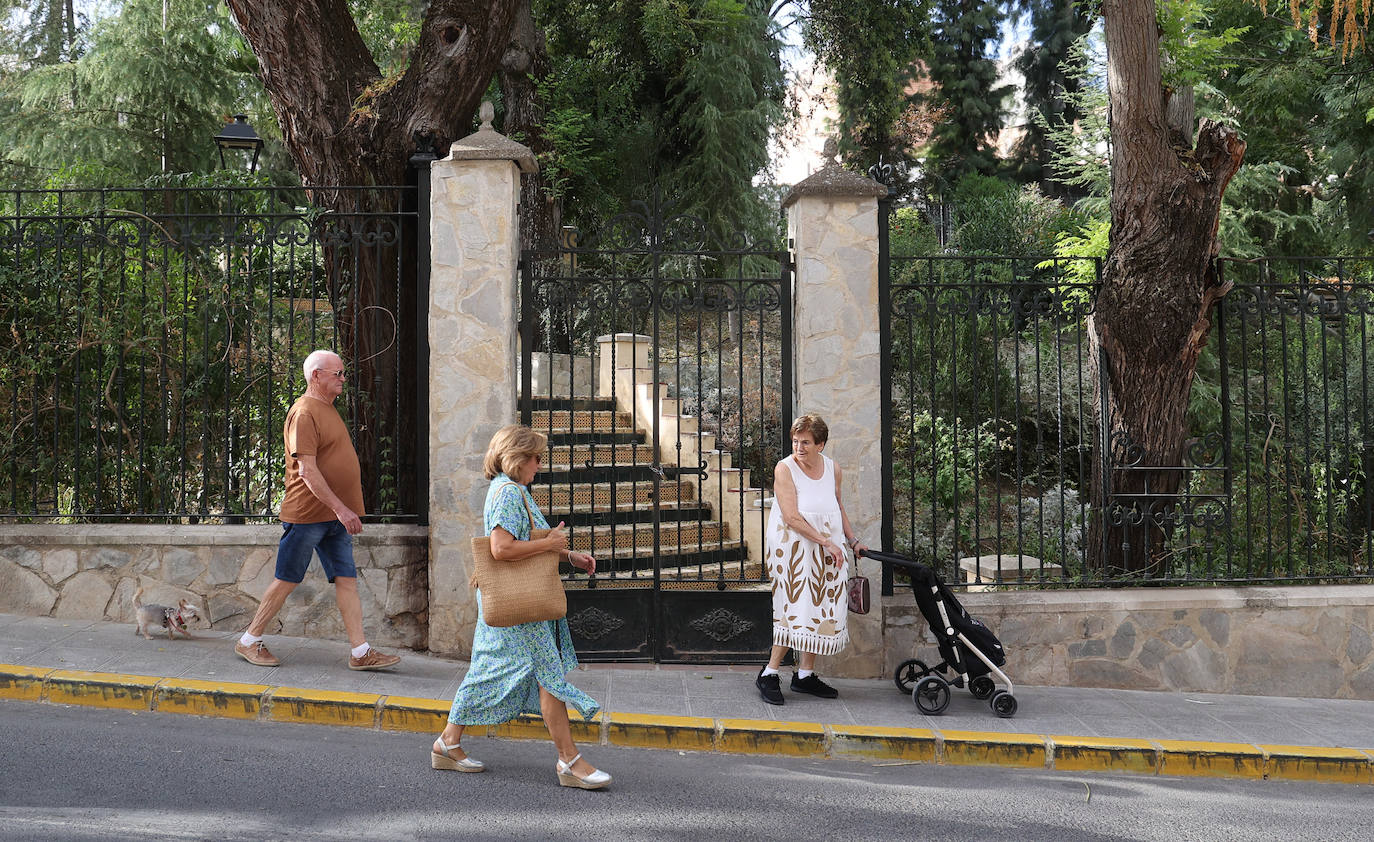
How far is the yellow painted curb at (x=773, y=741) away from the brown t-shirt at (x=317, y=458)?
2548 millimetres

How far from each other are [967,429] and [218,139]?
9.12m

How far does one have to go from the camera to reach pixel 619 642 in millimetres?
6832

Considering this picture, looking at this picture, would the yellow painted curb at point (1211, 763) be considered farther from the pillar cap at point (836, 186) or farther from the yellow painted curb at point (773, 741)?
the pillar cap at point (836, 186)

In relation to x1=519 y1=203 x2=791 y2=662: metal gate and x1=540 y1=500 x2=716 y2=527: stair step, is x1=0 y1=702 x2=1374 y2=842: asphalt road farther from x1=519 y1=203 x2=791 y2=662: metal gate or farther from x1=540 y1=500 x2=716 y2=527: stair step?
x1=540 y1=500 x2=716 y2=527: stair step

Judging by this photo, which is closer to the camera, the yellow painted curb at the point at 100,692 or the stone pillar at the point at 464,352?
the yellow painted curb at the point at 100,692

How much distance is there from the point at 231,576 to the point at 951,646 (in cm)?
467

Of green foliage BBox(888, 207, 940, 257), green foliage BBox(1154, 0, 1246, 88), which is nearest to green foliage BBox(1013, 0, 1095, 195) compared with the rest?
green foliage BBox(888, 207, 940, 257)

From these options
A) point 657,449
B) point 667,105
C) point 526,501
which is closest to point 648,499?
point 657,449

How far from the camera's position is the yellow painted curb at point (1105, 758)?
546 cm

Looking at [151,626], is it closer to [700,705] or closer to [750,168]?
[700,705]

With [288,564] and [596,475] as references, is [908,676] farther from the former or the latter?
[596,475]

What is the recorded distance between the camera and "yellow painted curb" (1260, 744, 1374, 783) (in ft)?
17.9

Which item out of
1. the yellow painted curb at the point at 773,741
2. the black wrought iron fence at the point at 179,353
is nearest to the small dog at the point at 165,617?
the black wrought iron fence at the point at 179,353

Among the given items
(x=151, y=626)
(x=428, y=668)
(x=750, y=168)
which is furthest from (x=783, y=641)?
(x=750, y=168)
